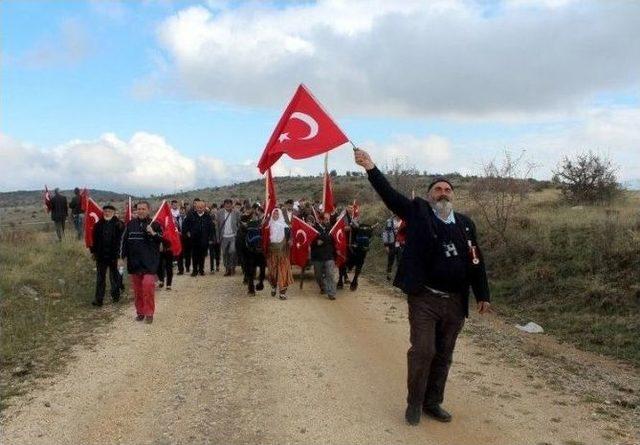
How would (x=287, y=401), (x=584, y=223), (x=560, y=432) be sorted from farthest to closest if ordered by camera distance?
(x=584, y=223), (x=287, y=401), (x=560, y=432)

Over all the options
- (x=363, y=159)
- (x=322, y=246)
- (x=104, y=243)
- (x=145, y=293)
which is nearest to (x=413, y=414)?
(x=363, y=159)

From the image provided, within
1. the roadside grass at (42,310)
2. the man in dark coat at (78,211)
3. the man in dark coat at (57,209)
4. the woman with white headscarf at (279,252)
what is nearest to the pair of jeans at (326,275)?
the woman with white headscarf at (279,252)

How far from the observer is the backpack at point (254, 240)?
13.0 metres

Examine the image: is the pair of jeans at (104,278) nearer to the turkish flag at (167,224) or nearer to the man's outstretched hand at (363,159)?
the turkish flag at (167,224)

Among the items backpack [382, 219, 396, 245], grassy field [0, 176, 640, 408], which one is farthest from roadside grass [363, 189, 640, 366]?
backpack [382, 219, 396, 245]

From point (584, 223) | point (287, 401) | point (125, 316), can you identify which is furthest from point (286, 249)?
point (584, 223)

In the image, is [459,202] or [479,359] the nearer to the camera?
[479,359]

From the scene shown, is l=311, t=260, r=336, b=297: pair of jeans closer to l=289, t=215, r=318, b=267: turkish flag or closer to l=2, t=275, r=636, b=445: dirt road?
l=289, t=215, r=318, b=267: turkish flag

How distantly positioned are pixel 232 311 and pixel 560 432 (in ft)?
22.1

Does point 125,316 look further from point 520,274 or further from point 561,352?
point 520,274

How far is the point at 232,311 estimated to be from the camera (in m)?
11.3

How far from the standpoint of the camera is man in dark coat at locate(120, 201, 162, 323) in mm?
10375

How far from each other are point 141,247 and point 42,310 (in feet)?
8.75

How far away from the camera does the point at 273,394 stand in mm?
6648
